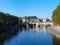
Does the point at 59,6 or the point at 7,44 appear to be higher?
the point at 59,6

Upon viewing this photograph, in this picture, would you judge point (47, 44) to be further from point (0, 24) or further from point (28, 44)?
point (0, 24)

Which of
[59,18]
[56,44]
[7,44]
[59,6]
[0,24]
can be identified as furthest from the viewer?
[0,24]

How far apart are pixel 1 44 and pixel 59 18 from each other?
1174 cm

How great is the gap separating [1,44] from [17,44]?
1939 millimetres

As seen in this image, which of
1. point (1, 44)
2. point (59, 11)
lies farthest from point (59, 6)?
point (1, 44)

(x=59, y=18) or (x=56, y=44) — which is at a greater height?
(x=59, y=18)

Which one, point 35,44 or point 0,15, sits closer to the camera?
point 35,44

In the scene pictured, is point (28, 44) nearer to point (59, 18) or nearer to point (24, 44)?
point (24, 44)

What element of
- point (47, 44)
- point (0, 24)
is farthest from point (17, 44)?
point (0, 24)

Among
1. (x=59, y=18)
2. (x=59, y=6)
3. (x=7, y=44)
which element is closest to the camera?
(x=7, y=44)

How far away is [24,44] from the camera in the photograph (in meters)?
28.0

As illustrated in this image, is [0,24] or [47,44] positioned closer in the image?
[47,44]

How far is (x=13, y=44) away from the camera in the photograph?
2766 cm

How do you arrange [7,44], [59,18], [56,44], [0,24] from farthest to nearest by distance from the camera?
[0,24] < [59,18] < [7,44] < [56,44]
